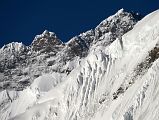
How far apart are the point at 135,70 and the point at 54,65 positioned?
5106 inches

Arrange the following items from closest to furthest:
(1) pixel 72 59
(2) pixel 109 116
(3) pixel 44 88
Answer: (2) pixel 109 116 → (3) pixel 44 88 → (1) pixel 72 59

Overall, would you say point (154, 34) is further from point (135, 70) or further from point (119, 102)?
point (119, 102)

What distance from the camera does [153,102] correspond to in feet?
176

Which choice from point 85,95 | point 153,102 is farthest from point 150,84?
point 85,95

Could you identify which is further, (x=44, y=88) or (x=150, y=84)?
(x=44, y=88)

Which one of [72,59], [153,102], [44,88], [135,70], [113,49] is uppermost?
[72,59]

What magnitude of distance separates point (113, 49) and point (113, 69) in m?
3.92

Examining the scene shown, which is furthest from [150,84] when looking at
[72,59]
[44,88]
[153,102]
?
[72,59]

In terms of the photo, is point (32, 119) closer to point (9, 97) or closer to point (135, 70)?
point (135, 70)

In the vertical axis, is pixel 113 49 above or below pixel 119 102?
above

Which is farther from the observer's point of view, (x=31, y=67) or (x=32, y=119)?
(x=31, y=67)

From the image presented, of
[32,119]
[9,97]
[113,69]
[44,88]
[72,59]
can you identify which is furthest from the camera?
[72,59]

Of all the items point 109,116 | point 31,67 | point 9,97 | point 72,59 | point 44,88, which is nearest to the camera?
point 109,116

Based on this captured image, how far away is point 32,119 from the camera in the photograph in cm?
7612
